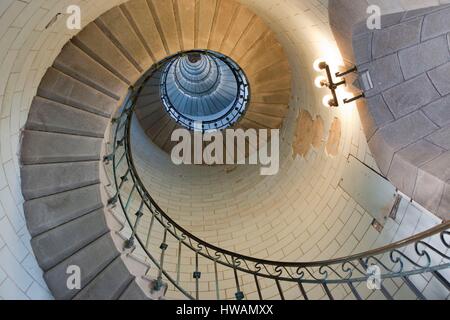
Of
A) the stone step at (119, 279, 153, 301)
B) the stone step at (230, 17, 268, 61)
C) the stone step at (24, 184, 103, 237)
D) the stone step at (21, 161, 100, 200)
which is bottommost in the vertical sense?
the stone step at (119, 279, 153, 301)

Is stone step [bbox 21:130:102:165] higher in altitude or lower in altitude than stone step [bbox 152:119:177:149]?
lower

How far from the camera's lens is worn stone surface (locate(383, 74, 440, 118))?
3.36 meters

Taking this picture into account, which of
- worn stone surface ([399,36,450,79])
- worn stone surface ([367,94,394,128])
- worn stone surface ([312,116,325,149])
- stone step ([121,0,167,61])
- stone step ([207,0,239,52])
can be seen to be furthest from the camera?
worn stone surface ([312,116,325,149])

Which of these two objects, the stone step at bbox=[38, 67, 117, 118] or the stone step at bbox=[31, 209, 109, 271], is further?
the stone step at bbox=[38, 67, 117, 118]

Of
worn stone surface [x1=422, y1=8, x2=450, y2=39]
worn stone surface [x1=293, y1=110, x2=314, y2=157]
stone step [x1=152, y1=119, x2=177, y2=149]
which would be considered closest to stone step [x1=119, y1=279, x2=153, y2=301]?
worn stone surface [x1=293, y1=110, x2=314, y2=157]

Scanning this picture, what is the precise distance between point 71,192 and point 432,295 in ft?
13.2

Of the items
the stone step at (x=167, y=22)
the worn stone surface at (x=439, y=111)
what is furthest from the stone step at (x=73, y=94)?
the worn stone surface at (x=439, y=111)

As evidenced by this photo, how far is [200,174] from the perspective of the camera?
7320 mm

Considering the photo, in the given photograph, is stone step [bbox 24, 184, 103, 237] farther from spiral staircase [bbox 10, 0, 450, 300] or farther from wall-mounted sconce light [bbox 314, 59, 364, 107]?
wall-mounted sconce light [bbox 314, 59, 364, 107]

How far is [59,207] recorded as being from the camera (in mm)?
3357

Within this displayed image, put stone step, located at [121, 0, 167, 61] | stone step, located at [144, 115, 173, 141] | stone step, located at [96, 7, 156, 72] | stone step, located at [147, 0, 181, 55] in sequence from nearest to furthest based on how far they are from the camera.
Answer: stone step, located at [96, 7, 156, 72] < stone step, located at [121, 0, 167, 61] < stone step, located at [147, 0, 181, 55] < stone step, located at [144, 115, 173, 141]
